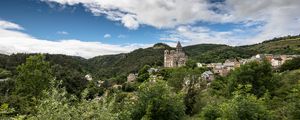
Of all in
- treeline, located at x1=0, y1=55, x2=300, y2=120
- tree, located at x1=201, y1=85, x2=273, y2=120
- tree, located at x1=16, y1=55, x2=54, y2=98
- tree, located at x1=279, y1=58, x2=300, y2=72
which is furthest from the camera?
tree, located at x1=279, y1=58, x2=300, y2=72

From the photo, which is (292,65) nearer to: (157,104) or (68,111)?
(157,104)

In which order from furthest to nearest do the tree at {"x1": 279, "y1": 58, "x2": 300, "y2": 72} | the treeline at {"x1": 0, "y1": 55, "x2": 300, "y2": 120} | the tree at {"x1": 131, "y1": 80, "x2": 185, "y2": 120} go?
the tree at {"x1": 279, "y1": 58, "x2": 300, "y2": 72} < the tree at {"x1": 131, "y1": 80, "x2": 185, "y2": 120} < the treeline at {"x1": 0, "y1": 55, "x2": 300, "y2": 120}

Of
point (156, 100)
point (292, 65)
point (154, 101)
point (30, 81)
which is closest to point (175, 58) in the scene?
point (292, 65)

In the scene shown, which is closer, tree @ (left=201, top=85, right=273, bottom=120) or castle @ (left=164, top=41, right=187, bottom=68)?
tree @ (left=201, top=85, right=273, bottom=120)

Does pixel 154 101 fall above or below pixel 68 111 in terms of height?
below

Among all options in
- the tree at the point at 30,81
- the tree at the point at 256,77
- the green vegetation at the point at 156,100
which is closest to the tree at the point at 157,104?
the green vegetation at the point at 156,100

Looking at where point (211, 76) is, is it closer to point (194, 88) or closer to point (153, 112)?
point (194, 88)

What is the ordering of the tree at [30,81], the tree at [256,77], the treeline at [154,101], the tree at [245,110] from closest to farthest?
the treeline at [154,101] → the tree at [245,110] → the tree at [30,81] → the tree at [256,77]

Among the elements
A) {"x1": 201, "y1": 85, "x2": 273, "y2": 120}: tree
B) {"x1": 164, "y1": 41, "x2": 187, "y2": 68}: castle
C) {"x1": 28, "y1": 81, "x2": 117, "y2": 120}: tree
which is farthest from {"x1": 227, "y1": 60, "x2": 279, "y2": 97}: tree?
{"x1": 164, "y1": 41, "x2": 187, "y2": 68}: castle

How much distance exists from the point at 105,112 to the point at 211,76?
85283 mm

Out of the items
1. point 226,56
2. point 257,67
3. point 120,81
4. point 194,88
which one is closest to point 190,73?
point 194,88

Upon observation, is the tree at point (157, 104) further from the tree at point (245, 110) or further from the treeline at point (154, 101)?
the tree at point (245, 110)

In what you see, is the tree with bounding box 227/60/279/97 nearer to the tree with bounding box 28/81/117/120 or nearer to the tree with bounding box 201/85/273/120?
the tree with bounding box 201/85/273/120

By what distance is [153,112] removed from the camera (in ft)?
62.3
